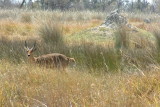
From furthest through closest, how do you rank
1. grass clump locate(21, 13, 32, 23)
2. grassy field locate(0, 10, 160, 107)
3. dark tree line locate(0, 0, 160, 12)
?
dark tree line locate(0, 0, 160, 12)
grass clump locate(21, 13, 32, 23)
grassy field locate(0, 10, 160, 107)

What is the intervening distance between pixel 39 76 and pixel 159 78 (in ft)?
5.53

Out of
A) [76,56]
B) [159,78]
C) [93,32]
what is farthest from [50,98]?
[93,32]

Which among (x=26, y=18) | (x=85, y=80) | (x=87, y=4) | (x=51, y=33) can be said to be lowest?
(x=87, y=4)

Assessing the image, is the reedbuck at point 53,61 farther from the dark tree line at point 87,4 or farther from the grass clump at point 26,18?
the dark tree line at point 87,4

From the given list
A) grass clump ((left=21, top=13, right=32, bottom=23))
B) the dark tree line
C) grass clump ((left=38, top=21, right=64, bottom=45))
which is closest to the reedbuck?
grass clump ((left=38, top=21, right=64, bottom=45))

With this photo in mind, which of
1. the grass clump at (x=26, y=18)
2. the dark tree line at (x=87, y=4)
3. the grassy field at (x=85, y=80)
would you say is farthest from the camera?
the dark tree line at (x=87, y=4)

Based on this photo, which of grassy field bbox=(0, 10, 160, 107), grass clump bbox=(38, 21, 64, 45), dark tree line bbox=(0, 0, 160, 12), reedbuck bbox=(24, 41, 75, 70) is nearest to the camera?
grassy field bbox=(0, 10, 160, 107)

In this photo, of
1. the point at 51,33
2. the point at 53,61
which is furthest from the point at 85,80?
the point at 51,33

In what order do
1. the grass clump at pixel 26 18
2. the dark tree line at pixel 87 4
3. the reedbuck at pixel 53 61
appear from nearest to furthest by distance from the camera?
the reedbuck at pixel 53 61 < the grass clump at pixel 26 18 < the dark tree line at pixel 87 4

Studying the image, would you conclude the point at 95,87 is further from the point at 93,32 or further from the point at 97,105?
the point at 93,32

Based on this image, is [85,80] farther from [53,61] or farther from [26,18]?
[26,18]

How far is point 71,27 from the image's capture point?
46.7 feet

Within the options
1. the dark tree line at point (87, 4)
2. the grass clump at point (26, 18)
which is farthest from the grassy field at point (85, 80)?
the dark tree line at point (87, 4)

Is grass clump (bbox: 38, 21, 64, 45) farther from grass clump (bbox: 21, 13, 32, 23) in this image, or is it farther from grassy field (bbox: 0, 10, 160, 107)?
grass clump (bbox: 21, 13, 32, 23)
